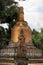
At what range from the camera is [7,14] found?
123ft

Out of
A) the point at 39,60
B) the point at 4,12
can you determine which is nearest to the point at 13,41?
the point at 4,12

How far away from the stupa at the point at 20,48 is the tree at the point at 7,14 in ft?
1.94

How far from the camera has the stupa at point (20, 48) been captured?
3005 cm

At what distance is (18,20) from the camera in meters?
40.8

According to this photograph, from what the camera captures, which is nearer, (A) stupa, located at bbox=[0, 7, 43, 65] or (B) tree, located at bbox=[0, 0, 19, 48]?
(A) stupa, located at bbox=[0, 7, 43, 65]

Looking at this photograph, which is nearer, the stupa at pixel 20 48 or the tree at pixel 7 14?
the stupa at pixel 20 48

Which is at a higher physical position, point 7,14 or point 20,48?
point 7,14

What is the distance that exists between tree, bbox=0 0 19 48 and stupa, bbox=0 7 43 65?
593 mm

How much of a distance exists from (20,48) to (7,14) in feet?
27.3

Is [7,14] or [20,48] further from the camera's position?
[7,14]

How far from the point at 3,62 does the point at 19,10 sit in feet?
38.7

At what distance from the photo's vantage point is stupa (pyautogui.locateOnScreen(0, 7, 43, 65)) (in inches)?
1183

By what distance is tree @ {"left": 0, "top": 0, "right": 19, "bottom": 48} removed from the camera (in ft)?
122

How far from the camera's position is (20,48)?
98.6 feet
